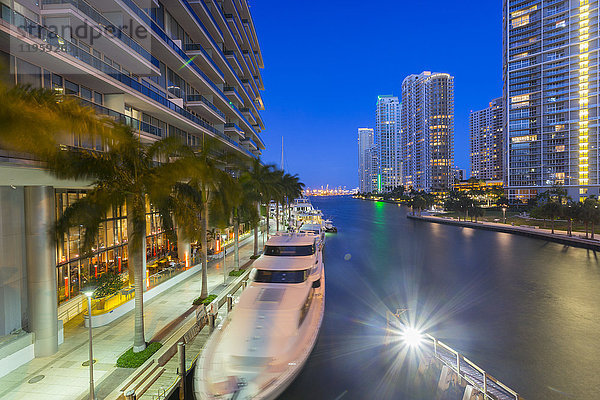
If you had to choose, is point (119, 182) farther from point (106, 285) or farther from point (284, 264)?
point (284, 264)

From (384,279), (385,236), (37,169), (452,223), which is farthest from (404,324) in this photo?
(452,223)

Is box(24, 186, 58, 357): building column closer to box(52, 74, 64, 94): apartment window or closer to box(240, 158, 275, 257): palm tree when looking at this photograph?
box(52, 74, 64, 94): apartment window

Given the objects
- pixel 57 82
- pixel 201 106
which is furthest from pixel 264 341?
pixel 201 106

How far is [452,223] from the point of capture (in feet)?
254

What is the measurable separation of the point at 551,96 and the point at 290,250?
11788 cm

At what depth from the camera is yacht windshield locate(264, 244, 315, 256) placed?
21.7m

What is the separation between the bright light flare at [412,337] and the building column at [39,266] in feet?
49.5

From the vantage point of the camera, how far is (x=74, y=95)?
12250mm

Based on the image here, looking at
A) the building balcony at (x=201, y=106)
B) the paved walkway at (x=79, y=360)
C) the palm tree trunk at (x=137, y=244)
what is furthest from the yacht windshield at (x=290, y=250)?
the building balcony at (x=201, y=106)

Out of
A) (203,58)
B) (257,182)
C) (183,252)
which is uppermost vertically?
(203,58)

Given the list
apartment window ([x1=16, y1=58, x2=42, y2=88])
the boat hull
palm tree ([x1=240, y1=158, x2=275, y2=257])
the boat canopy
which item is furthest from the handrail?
the boat hull

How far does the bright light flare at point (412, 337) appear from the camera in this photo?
14609mm

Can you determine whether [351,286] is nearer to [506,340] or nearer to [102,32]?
[506,340]

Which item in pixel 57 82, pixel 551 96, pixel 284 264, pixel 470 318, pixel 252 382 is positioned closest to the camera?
pixel 252 382
